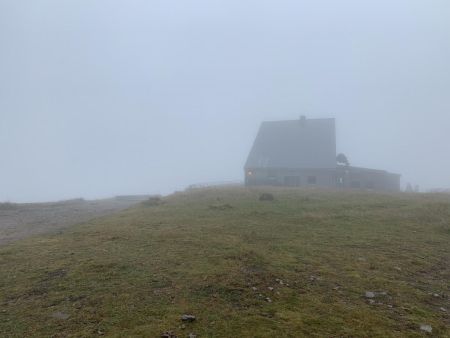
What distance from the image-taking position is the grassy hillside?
27.7 feet

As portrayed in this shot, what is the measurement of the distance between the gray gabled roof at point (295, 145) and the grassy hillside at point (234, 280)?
4201cm

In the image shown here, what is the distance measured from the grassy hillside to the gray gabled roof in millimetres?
42007

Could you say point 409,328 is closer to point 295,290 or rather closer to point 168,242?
point 295,290

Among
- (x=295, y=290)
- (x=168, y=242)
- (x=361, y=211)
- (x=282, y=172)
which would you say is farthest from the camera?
(x=282, y=172)

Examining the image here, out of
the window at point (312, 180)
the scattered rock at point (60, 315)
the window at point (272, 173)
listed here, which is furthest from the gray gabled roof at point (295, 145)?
the scattered rock at point (60, 315)

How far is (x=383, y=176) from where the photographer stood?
2504 inches

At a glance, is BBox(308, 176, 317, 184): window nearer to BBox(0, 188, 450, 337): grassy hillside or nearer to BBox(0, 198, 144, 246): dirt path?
BBox(0, 198, 144, 246): dirt path

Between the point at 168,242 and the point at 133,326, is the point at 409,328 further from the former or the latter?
the point at 168,242

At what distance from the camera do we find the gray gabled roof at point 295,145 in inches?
2443

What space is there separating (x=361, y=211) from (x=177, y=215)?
1210 cm

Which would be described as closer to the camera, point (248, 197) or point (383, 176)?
point (248, 197)

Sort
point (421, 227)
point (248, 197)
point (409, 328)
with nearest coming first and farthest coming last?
point (409, 328)
point (421, 227)
point (248, 197)

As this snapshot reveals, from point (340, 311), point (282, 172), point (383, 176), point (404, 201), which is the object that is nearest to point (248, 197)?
point (404, 201)

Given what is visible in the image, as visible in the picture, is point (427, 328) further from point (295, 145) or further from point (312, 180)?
point (295, 145)
